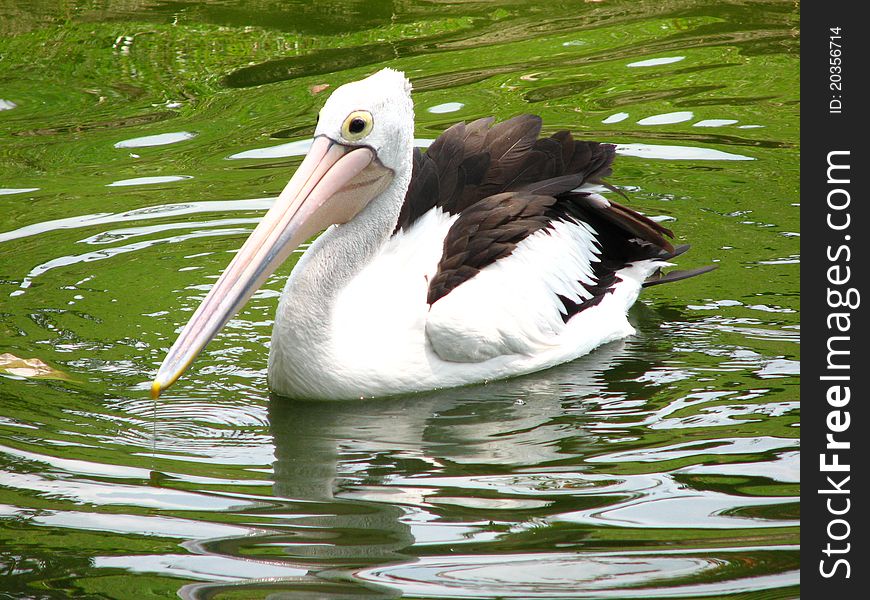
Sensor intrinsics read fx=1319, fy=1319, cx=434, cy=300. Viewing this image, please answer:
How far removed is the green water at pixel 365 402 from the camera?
168 inches

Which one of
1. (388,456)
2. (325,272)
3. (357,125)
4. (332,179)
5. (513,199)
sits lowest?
(388,456)

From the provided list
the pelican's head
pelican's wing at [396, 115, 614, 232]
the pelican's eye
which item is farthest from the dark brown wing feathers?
the pelican's eye

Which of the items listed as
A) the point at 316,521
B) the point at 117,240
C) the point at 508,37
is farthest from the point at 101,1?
the point at 316,521

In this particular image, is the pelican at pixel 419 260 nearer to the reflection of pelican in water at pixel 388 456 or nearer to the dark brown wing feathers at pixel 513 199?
the dark brown wing feathers at pixel 513 199

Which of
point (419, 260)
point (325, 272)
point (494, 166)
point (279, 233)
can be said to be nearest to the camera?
point (279, 233)

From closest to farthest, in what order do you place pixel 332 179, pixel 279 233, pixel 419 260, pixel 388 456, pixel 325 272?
pixel 388 456, pixel 279 233, pixel 332 179, pixel 325 272, pixel 419 260

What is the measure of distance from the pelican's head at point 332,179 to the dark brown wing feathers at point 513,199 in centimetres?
47

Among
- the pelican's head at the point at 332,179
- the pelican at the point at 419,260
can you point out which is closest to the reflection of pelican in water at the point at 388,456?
the pelican at the point at 419,260

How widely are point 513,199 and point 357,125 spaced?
1.01 m

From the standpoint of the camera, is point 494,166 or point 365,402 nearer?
point 365,402

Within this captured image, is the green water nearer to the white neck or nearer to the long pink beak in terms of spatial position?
the white neck

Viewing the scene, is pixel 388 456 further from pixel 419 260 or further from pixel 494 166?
pixel 494 166

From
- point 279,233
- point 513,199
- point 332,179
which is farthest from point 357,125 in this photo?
point 513,199

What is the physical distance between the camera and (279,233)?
5305mm
